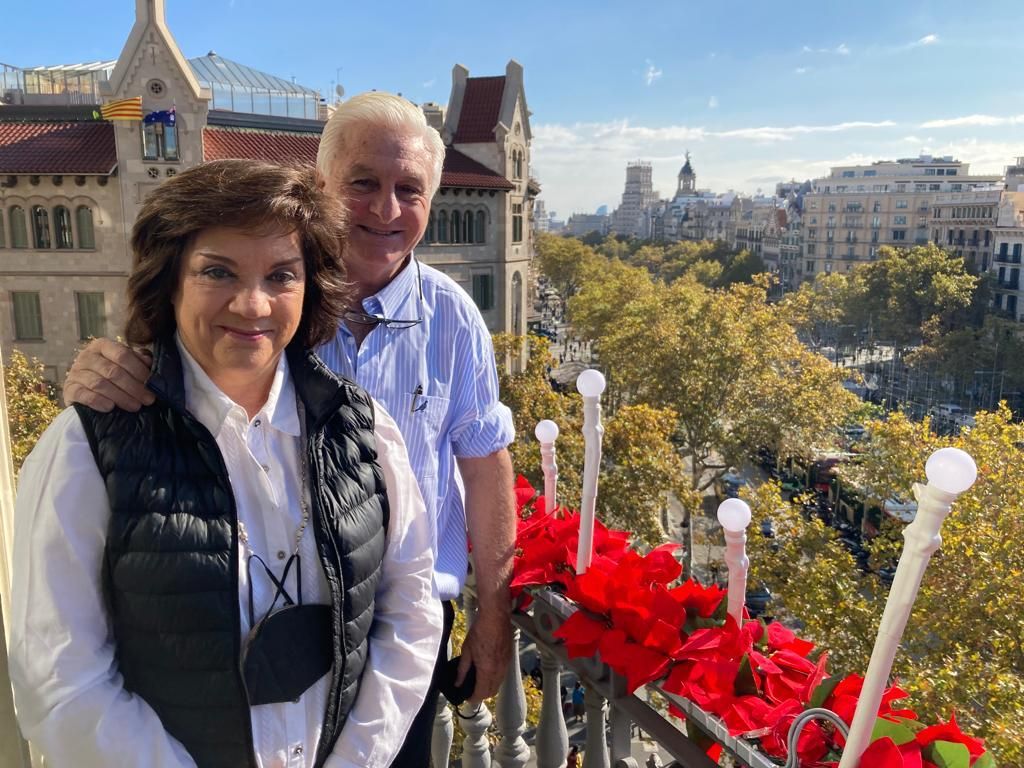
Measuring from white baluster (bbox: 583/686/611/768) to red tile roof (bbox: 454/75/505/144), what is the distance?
2314cm

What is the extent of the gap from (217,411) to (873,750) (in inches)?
63.6

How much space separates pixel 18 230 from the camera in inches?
758

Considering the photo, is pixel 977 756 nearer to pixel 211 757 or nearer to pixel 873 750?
pixel 873 750

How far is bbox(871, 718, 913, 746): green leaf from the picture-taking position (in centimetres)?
169

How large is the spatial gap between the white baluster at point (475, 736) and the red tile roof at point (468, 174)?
67.1 ft

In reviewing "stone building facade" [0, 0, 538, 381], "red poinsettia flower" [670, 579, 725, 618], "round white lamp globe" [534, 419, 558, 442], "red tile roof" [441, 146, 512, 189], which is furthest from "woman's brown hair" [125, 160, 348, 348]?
Answer: "red tile roof" [441, 146, 512, 189]

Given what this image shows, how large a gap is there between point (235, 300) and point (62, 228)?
20800mm

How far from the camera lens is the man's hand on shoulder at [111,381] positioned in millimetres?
1697

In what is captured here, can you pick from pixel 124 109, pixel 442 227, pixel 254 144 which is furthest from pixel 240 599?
pixel 442 227

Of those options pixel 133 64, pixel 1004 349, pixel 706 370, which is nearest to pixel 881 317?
pixel 1004 349

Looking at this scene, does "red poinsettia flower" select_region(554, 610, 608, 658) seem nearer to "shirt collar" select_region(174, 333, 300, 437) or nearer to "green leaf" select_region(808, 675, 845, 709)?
"green leaf" select_region(808, 675, 845, 709)

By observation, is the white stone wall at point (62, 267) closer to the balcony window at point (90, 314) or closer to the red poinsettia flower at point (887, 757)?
the balcony window at point (90, 314)

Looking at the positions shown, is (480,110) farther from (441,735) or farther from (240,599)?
(240,599)

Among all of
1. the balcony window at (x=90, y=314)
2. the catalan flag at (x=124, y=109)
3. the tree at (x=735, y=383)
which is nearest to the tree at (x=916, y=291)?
the tree at (x=735, y=383)
